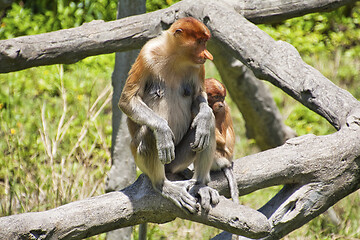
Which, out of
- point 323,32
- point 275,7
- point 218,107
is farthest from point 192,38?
point 323,32

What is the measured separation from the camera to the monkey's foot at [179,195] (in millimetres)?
3527

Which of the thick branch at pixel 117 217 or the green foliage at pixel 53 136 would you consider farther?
the green foliage at pixel 53 136

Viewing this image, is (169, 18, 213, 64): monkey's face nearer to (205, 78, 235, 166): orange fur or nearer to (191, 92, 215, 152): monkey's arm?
(191, 92, 215, 152): monkey's arm

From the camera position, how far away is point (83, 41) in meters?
4.57

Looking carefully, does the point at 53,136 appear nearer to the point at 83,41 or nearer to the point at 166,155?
the point at 83,41

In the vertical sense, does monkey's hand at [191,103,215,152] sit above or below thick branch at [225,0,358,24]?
below

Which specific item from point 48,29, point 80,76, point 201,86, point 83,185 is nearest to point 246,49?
point 201,86

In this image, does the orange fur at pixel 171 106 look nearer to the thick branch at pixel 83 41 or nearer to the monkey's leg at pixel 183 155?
the monkey's leg at pixel 183 155

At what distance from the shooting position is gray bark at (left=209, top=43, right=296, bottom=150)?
5938mm

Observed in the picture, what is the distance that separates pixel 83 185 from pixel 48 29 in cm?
386

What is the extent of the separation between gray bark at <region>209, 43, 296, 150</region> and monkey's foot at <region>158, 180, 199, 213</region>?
93.6 inches

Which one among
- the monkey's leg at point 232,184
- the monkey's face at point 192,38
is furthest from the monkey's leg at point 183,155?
the monkey's face at point 192,38

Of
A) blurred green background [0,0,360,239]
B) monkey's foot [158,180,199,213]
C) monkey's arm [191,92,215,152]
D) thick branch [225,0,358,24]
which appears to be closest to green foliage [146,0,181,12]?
blurred green background [0,0,360,239]

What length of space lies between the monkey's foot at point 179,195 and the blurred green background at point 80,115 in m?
1.93
